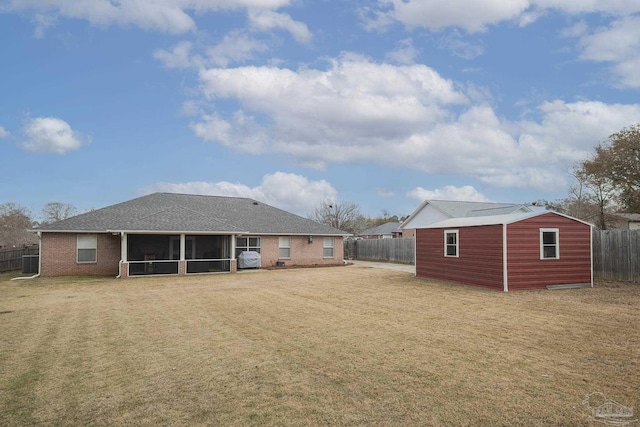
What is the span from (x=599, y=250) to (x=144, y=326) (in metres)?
16.9

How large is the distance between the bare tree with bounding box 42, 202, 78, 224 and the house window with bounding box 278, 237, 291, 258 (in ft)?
117

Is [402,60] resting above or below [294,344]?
above

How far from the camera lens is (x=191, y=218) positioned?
2328 centimetres

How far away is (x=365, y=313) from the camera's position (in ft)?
32.8

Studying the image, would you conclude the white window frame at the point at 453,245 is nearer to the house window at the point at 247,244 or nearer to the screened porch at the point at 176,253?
the screened porch at the point at 176,253

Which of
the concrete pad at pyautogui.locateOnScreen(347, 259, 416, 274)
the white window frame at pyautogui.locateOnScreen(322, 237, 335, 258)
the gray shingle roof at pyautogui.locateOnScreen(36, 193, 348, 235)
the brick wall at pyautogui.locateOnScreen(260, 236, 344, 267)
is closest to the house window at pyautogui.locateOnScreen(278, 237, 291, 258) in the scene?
the brick wall at pyautogui.locateOnScreen(260, 236, 344, 267)

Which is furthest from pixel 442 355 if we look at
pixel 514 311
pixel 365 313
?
pixel 514 311

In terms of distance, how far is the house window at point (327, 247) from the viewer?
2878 cm

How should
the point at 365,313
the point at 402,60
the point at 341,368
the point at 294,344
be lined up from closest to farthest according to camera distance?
the point at 341,368, the point at 294,344, the point at 365,313, the point at 402,60

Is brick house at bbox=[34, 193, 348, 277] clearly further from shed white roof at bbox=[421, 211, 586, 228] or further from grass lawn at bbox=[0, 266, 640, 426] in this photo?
shed white roof at bbox=[421, 211, 586, 228]

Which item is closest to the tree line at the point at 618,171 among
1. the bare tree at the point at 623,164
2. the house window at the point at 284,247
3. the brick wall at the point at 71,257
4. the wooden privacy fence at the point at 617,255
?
the bare tree at the point at 623,164

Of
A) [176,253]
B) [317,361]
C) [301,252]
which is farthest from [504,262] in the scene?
[176,253]

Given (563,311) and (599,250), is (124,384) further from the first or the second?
(599,250)

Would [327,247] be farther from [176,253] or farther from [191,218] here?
[176,253]
